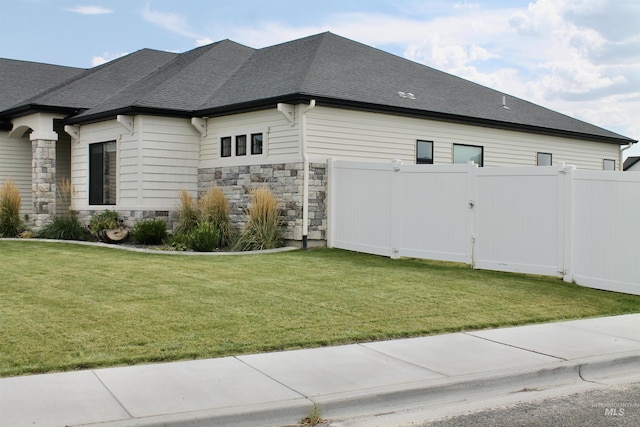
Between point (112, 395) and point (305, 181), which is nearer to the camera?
point (112, 395)

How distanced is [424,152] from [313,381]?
13.1m

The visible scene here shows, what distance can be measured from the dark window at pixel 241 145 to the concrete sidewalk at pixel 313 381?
414 inches

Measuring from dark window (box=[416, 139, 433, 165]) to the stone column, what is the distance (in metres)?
10.4

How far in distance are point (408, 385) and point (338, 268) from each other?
6.65 m

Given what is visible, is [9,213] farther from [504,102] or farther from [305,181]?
[504,102]

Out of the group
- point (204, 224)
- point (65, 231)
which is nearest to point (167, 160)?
point (204, 224)

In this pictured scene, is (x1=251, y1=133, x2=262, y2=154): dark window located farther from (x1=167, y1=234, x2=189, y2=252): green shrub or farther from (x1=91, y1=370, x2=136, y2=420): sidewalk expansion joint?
(x1=91, y1=370, x2=136, y2=420): sidewalk expansion joint

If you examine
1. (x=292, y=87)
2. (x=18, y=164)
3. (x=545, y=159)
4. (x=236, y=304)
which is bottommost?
(x=236, y=304)

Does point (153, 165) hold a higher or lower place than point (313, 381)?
higher

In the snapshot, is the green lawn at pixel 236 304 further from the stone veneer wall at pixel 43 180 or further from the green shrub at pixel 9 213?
the stone veneer wall at pixel 43 180

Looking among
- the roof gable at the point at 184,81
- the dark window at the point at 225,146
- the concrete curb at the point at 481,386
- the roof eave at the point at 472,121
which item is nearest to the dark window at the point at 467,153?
the roof eave at the point at 472,121

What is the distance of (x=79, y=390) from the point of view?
5.14m

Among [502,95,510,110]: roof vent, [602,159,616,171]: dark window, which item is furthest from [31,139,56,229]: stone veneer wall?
[602,159,616,171]: dark window

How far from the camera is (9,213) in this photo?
1925 cm
